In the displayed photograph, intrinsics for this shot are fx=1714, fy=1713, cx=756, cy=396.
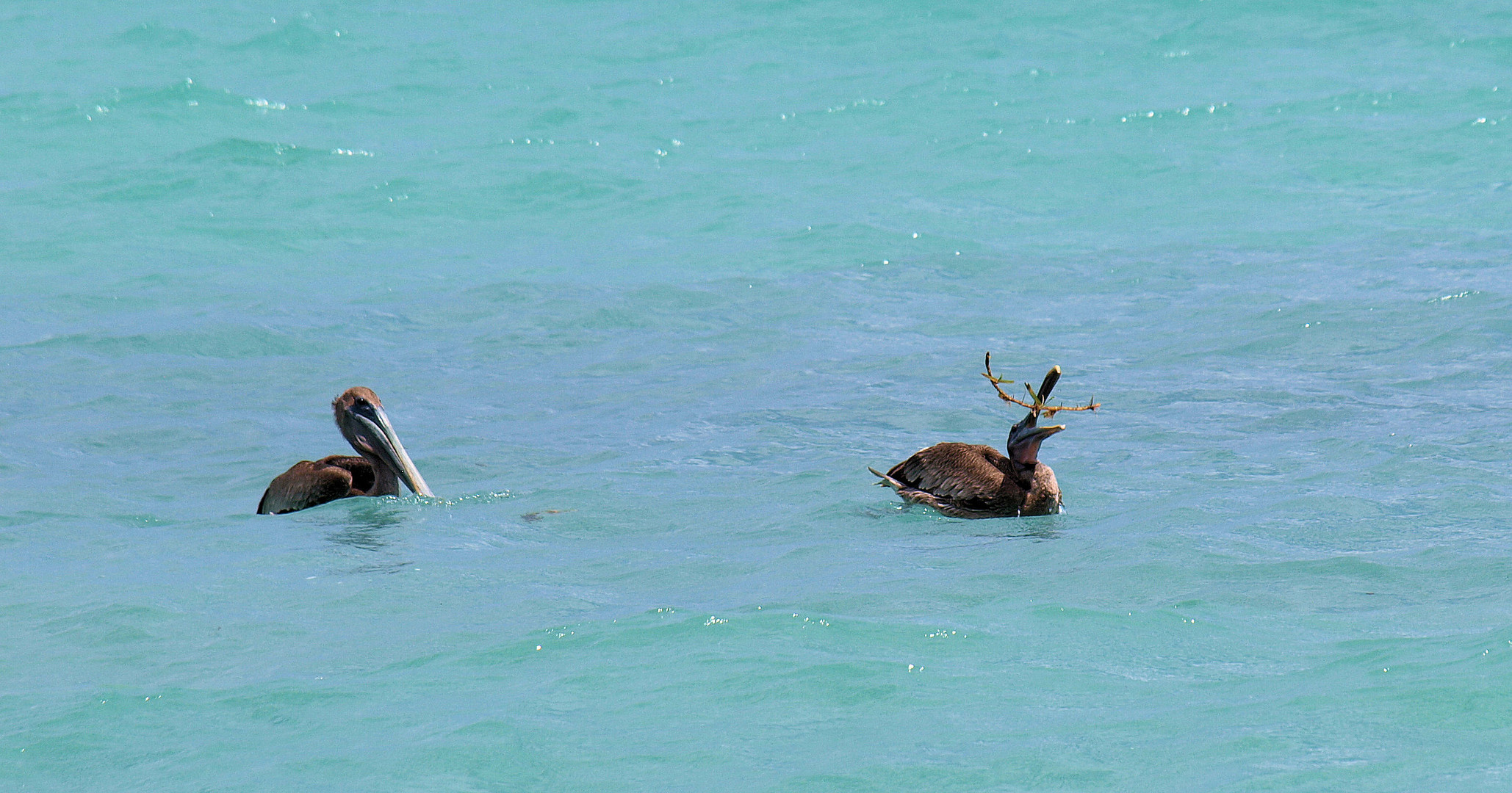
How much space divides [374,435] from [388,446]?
10cm

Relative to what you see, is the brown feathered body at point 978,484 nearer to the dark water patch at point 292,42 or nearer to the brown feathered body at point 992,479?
the brown feathered body at point 992,479

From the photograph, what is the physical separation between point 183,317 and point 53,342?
45.0 inches

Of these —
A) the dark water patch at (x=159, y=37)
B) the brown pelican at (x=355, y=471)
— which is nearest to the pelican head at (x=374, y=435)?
the brown pelican at (x=355, y=471)

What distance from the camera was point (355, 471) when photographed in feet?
31.8

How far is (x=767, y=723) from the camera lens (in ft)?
17.7

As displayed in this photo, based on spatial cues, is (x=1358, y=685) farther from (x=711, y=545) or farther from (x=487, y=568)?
(x=487, y=568)

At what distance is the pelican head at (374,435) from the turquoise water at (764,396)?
170mm

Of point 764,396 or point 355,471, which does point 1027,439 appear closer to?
point 764,396

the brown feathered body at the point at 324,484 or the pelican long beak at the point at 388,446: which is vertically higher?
the pelican long beak at the point at 388,446

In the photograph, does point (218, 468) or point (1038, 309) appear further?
point (1038, 309)

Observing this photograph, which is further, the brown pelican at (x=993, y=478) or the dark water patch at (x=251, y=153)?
the dark water patch at (x=251, y=153)

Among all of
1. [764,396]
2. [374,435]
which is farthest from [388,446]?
[764,396]

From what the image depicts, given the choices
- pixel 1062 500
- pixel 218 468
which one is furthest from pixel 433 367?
pixel 1062 500

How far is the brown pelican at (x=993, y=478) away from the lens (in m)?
8.10
